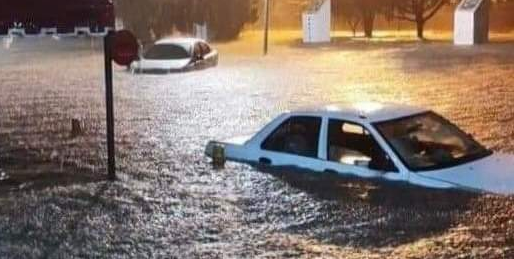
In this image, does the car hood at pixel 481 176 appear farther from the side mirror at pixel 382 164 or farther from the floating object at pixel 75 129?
the floating object at pixel 75 129

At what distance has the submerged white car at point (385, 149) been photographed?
473 inches

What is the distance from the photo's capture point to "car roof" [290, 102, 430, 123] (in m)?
12.7

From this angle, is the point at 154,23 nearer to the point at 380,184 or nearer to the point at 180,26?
the point at 180,26

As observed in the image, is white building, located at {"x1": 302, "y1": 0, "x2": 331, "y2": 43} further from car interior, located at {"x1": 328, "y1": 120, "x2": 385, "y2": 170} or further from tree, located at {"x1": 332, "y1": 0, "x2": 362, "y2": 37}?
car interior, located at {"x1": 328, "y1": 120, "x2": 385, "y2": 170}

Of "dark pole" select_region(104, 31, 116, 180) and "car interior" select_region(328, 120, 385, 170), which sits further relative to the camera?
"dark pole" select_region(104, 31, 116, 180)

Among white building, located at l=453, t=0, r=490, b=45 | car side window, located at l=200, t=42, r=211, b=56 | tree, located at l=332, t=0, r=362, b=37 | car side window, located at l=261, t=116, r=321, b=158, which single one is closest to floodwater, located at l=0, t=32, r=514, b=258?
car side window, located at l=261, t=116, r=321, b=158

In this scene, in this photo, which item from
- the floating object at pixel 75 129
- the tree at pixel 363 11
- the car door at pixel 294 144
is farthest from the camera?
the tree at pixel 363 11

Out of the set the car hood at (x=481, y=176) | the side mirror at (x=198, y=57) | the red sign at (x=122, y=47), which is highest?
the red sign at (x=122, y=47)

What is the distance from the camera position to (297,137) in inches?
528

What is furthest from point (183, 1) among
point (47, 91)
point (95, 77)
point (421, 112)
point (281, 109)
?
point (421, 112)

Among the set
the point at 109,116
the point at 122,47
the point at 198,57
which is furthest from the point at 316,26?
the point at 109,116

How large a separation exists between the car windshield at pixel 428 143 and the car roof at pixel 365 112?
0.35ft

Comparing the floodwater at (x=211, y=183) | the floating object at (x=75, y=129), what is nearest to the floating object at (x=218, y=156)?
the floodwater at (x=211, y=183)

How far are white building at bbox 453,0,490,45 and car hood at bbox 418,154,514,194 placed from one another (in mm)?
33030
